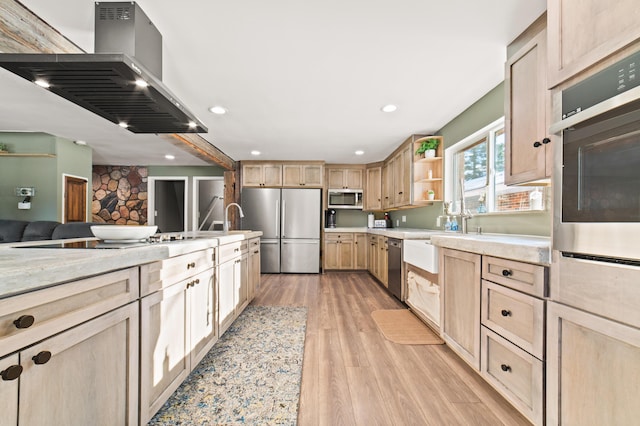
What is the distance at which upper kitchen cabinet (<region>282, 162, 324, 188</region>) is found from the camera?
229 inches

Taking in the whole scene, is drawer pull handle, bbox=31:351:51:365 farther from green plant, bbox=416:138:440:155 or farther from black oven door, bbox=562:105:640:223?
green plant, bbox=416:138:440:155

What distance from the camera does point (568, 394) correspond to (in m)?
1.14

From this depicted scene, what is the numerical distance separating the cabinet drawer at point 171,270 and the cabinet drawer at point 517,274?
1.77 meters

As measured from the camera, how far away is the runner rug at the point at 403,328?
2.47 meters

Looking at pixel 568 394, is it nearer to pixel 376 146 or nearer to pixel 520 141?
pixel 520 141

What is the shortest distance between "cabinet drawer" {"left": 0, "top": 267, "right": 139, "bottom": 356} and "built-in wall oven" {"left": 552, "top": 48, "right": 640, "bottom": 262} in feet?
5.75

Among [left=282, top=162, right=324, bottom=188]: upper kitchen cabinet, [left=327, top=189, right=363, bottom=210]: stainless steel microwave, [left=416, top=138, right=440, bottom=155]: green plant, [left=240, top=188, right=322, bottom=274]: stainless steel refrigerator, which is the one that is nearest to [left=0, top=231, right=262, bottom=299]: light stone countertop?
[left=416, top=138, right=440, bottom=155]: green plant

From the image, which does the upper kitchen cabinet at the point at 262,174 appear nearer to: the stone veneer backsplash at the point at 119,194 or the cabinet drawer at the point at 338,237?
the cabinet drawer at the point at 338,237

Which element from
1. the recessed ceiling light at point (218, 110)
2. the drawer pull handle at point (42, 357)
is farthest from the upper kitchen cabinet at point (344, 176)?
the drawer pull handle at point (42, 357)

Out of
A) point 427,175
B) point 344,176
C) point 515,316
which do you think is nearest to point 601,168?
point 515,316

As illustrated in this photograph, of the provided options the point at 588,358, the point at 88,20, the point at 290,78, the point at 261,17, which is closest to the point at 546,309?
the point at 588,358

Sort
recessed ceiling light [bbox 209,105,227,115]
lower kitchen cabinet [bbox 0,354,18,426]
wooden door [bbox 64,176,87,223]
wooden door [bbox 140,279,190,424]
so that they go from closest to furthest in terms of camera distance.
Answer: lower kitchen cabinet [bbox 0,354,18,426] → wooden door [bbox 140,279,190,424] → recessed ceiling light [bbox 209,105,227,115] → wooden door [bbox 64,176,87,223]

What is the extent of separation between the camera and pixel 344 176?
6.20m

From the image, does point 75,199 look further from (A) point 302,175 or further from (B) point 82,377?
(B) point 82,377
